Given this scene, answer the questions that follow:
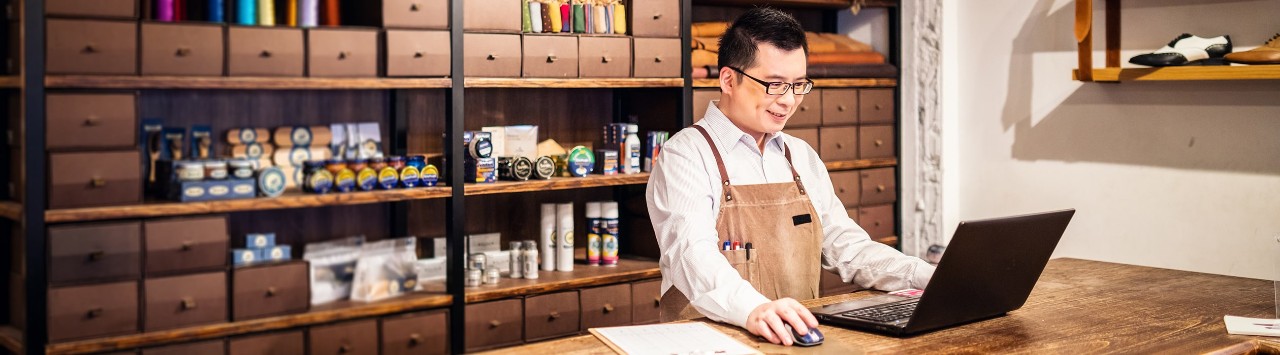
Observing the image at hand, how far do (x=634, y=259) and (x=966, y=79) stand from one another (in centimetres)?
144

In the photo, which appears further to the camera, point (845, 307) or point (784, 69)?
point (784, 69)

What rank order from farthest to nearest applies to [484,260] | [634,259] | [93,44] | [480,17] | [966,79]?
[966,79], [634,259], [484,260], [480,17], [93,44]

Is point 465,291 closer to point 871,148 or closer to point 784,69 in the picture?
point 784,69

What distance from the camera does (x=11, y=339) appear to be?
278cm

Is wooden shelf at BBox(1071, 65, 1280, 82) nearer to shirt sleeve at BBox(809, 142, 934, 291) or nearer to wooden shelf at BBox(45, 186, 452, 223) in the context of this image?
shirt sleeve at BBox(809, 142, 934, 291)

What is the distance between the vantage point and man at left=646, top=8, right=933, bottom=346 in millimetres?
2438

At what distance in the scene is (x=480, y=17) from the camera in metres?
3.32

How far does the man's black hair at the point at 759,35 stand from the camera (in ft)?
8.28

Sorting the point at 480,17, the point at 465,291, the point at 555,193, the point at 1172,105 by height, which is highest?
the point at 480,17

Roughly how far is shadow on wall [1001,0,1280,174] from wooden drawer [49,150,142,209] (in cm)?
288

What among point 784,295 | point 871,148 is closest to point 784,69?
point 784,295

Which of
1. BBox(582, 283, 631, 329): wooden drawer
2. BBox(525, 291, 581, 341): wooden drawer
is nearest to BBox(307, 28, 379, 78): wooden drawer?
BBox(525, 291, 581, 341): wooden drawer

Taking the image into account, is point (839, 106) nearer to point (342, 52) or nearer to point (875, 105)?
point (875, 105)

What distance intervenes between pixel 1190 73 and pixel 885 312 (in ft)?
5.60
